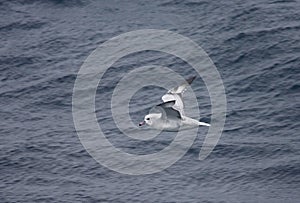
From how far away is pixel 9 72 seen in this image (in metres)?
66.8

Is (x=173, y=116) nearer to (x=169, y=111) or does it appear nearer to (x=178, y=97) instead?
(x=169, y=111)

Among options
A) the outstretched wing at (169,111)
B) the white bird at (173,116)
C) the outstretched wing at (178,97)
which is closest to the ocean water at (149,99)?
the white bird at (173,116)

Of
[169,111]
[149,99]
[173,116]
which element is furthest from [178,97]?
[149,99]

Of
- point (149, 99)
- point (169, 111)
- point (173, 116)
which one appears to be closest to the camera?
point (169, 111)

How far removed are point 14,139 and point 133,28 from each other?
1615 cm

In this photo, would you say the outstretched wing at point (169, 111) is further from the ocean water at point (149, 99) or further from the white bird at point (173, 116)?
the ocean water at point (149, 99)

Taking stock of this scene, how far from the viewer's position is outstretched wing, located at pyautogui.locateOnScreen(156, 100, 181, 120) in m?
44.9

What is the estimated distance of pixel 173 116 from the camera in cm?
4762

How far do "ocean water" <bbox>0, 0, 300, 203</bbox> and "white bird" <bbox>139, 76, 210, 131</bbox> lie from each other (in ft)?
16.3

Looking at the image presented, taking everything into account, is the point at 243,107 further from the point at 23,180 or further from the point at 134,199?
the point at 23,180

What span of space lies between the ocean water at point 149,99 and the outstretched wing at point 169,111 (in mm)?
5647

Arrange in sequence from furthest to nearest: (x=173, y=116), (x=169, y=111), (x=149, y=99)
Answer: (x=149, y=99) → (x=173, y=116) → (x=169, y=111)

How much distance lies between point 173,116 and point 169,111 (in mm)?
918

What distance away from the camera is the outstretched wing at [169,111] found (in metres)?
44.9
